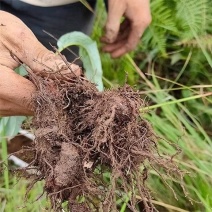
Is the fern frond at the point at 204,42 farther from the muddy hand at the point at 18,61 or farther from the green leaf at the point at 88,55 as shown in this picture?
the muddy hand at the point at 18,61

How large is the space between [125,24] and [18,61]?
0.47 m

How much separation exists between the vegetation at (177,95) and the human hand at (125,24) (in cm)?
12

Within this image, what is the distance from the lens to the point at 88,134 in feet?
3.10

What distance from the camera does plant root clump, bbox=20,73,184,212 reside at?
92 centimetres

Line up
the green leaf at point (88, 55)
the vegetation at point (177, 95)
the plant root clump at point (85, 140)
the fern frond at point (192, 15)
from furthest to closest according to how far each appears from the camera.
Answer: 1. the fern frond at point (192, 15)
2. the vegetation at point (177, 95)
3. the green leaf at point (88, 55)
4. the plant root clump at point (85, 140)

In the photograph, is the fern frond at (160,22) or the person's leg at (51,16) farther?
the fern frond at (160,22)

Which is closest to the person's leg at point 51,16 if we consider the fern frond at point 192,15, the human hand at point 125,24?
the human hand at point 125,24

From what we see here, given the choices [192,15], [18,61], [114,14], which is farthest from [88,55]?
[192,15]

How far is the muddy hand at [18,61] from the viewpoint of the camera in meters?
0.96

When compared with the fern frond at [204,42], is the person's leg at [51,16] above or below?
below

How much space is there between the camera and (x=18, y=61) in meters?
1.00

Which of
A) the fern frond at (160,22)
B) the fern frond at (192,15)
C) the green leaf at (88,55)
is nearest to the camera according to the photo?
the green leaf at (88,55)

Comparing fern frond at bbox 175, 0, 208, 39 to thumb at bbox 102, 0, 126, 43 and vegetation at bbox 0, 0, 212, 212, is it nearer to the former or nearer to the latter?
vegetation at bbox 0, 0, 212, 212

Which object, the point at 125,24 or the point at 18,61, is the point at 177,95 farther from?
the point at 18,61
